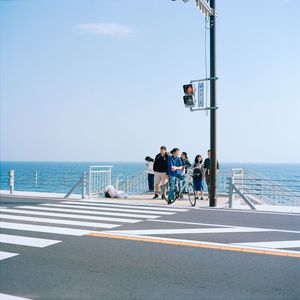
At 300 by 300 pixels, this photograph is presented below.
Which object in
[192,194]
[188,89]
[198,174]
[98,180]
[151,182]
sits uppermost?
[188,89]

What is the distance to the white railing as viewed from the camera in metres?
14.9

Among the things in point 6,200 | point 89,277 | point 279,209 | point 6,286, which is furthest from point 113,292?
point 6,200

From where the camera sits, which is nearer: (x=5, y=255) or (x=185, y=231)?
(x=5, y=255)

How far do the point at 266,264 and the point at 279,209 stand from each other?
698 cm

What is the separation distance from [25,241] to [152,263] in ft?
9.26

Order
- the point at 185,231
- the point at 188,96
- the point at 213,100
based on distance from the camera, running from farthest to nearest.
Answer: the point at 188,96
the point at 213,100
the point at 185,231

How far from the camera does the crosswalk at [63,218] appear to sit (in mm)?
7250

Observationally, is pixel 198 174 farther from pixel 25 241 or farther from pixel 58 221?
pixel 25 241

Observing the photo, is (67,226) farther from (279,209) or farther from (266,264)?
(279,209)

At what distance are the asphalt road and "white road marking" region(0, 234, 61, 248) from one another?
79mm

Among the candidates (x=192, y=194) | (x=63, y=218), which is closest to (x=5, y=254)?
(x=63, y=218)

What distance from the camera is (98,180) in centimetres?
1570

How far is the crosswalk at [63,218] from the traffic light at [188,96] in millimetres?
3845

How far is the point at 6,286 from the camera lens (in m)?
4.59
